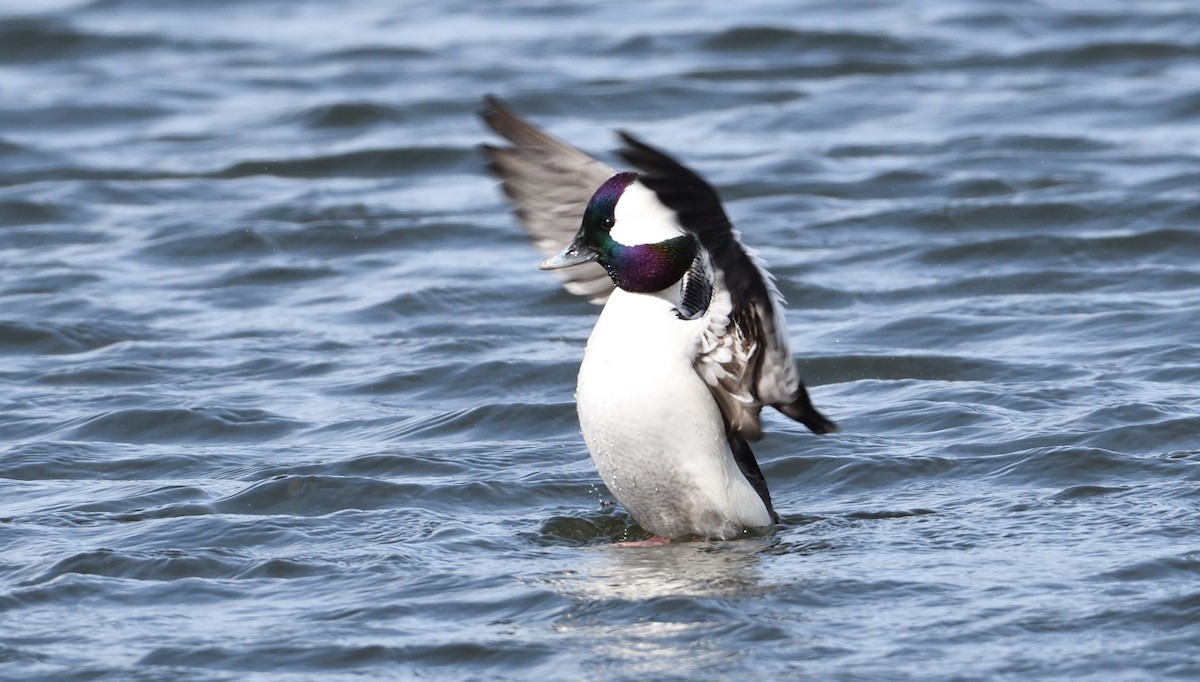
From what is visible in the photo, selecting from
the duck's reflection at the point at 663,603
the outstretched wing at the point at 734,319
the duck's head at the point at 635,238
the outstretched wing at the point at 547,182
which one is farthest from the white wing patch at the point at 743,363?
the outstretched wing at the point at 547,182

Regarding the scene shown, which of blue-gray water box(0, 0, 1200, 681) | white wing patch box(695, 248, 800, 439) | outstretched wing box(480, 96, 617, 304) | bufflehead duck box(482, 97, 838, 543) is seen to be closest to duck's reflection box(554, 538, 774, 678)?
blue-gray water box(0, 0, 1200, 681)

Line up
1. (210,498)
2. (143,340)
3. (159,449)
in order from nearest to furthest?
(210,498) → (159,449) → (143,340)

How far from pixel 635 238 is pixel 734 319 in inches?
16.3

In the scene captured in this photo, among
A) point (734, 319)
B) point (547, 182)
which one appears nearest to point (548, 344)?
point (547, 182)

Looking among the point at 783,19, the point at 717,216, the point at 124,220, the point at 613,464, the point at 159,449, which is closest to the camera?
the point at 717,216

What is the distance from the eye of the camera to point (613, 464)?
6332mm

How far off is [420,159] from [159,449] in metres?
6.16

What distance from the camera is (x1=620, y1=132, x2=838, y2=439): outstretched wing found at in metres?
5.42

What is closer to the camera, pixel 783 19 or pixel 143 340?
pixel 143 340

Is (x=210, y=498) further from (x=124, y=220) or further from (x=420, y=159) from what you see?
(x=420, y=159)

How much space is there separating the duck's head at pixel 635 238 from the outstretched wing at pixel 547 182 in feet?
2.95

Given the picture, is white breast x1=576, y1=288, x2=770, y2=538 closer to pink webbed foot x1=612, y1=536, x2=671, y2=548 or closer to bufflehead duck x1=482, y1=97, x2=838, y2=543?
bufflehead duck x1=482, y1=97, x2=838, y2=543

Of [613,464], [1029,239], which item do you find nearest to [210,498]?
[613,464]

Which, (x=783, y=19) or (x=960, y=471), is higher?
(x=783, y=19)
